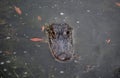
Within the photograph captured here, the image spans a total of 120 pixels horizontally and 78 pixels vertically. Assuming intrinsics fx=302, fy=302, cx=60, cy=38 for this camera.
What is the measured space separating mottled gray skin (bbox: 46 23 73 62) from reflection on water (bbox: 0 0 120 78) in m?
0.21

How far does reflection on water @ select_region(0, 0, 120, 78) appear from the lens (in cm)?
659

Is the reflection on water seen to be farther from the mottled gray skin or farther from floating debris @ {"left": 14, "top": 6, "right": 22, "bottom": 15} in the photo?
the mottled gray skin

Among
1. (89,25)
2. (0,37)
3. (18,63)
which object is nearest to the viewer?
(18,63)

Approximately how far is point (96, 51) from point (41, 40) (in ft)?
4.40

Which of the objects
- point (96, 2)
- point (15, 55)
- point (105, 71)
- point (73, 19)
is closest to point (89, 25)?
point (73, 19)

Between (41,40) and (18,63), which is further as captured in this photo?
(41,40)

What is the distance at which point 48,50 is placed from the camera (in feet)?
23.0

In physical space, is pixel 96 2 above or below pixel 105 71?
above

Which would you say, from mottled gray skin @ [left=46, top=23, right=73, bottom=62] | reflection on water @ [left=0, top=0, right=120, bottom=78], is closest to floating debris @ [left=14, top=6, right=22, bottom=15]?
reflection on water @ [left=0, top=0, right=120, bottom=78]

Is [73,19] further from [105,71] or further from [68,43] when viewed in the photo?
[105,71]

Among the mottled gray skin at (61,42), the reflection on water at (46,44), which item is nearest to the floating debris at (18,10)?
the reflection on water at (46,44)

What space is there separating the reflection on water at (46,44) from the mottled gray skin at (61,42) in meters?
0.21

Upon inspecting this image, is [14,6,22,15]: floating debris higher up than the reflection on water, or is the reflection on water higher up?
[14,6,22,15]: floating debris

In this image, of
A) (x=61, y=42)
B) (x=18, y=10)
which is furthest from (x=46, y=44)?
(x=18, y=10)
